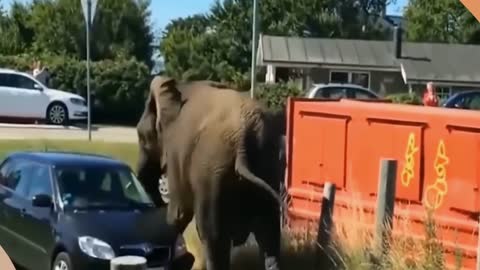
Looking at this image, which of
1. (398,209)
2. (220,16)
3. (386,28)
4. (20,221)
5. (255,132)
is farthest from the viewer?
(386,28)

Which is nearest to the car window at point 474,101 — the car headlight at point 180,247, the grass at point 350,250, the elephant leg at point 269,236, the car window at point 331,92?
the car window at point 331,92

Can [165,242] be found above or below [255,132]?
below

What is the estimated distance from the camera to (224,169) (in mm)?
9734

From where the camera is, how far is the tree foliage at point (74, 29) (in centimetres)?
6147

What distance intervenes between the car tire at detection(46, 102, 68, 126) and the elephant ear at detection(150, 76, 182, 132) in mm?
22560

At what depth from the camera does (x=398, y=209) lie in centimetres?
1058

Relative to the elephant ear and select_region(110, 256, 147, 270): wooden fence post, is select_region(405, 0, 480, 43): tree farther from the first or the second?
select_region(110, 256, 147, 270): wooden fence post

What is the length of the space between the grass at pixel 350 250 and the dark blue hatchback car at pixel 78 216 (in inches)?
24.9

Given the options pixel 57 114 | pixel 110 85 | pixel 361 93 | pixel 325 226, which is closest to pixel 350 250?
pixel 325 226

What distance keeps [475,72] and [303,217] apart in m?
49.6

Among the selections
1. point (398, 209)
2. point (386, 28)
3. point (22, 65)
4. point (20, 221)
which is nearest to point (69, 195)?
point (20, 221)

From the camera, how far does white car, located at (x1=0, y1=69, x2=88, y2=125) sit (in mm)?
32844

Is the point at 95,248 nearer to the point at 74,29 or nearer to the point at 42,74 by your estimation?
the point at 42,74

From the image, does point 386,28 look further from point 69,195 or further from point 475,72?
point 69,195
